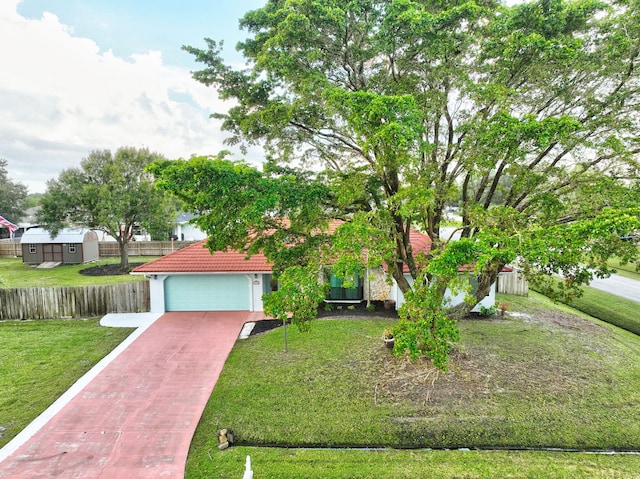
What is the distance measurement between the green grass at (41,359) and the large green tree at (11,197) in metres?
38.0

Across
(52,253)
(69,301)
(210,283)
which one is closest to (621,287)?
(210,283)

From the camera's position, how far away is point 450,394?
7500 mm

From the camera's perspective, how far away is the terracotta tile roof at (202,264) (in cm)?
1356

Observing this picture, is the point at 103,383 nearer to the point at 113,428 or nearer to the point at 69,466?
the point at 113,428

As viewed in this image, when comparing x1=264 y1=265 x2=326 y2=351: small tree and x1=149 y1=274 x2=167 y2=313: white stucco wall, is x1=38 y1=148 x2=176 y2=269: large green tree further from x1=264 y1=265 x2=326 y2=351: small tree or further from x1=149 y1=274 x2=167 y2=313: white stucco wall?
x1=264 y1=265 x2=326 y2=351: small tree

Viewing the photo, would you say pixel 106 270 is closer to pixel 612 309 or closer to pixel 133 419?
pixel 133 419

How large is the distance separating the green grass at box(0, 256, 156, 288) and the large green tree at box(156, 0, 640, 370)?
15.7 m

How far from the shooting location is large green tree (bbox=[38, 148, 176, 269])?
20922mm

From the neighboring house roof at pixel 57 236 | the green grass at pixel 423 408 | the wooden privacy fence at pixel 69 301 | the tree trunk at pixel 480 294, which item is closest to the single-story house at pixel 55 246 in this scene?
the neighboring house roof at pixel 57 236

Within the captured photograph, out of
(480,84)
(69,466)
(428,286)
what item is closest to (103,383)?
(69,466)

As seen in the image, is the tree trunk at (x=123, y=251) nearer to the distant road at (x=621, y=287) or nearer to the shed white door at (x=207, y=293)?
the shed white door at (x=207, y=293)

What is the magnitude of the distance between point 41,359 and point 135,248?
19.5 m

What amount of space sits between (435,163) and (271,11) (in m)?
5.58

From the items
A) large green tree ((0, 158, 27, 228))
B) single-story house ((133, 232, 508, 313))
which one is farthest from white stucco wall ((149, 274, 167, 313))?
large green tree ((0, 158, 27, 228))
